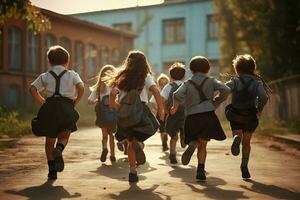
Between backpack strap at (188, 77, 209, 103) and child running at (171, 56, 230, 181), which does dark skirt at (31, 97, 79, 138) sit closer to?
child running at (171, 56, 230, 181)

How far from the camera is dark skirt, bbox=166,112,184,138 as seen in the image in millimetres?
10016

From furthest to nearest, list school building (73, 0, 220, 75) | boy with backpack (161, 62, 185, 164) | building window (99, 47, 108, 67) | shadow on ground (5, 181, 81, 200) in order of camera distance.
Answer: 1. school building (73, 0, 220, 75)
2. building window (99, 47, 108, 67)
3. boy with backpack (161, 62, 185, 164)
4. shadow on ground (5, 181, 81, 200)

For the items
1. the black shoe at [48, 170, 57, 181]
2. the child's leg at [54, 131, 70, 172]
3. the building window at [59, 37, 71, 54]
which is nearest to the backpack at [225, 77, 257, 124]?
the child's leg at [54, 131, 70, 172]

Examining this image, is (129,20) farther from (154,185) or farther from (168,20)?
(154,185)

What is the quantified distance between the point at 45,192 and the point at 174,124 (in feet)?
13.0

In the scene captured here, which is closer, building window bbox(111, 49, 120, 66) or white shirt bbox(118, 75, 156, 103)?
white shirt bbox(118, 75, 156, 103)

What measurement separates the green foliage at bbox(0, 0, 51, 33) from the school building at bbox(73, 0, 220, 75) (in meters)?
33.2

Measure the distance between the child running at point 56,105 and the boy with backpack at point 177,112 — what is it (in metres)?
2.58

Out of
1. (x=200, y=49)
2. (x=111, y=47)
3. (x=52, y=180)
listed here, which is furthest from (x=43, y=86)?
(x=200, y=49)

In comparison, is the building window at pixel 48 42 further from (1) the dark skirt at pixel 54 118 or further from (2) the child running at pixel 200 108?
(2) the child running at pixel 200 108

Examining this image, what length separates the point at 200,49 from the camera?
48.0 meters

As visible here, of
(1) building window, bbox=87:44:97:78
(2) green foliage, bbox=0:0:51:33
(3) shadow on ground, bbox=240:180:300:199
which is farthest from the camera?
(1) building window, bbox=87:44:97:78

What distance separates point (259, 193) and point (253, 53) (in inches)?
797

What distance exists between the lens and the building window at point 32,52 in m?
31.7
